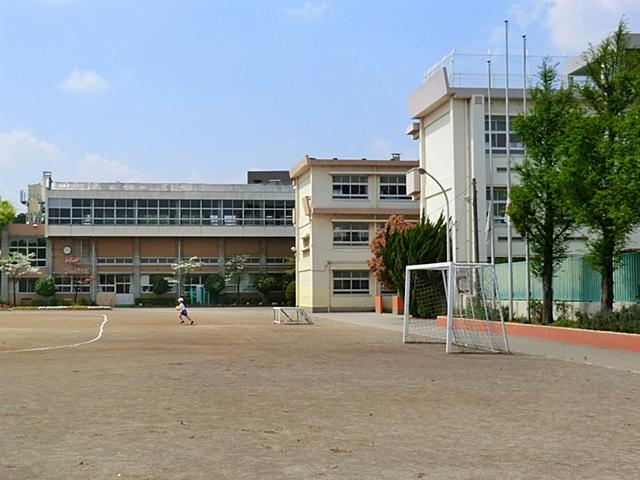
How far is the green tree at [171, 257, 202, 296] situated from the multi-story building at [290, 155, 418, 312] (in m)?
18.8

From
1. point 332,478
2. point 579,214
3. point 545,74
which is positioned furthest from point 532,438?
point 545,74

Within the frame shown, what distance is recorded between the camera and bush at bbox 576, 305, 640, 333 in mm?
22500

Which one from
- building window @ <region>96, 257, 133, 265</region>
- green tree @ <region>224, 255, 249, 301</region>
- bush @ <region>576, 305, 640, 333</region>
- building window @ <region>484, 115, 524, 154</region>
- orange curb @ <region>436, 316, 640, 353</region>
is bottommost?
orange curb @ <region>436, 316, 640, 353</region>

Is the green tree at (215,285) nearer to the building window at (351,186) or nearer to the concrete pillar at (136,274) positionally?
the concrete pillar at (136,274)

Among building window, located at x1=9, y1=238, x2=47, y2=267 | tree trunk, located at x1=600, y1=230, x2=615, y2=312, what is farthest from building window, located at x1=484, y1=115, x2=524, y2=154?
building window, located at x1=9, y1=238, x2=47, y2=267

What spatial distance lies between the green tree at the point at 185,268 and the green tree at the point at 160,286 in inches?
46.5

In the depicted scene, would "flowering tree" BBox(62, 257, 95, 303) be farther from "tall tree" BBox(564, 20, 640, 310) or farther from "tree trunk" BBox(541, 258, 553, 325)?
"tall tree" BBox(564, 20, 640, 310)

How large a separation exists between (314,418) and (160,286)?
70.3 meters

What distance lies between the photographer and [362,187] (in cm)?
6350

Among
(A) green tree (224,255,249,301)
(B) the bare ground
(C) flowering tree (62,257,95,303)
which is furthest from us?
(A) green tree (224,255,249,301)

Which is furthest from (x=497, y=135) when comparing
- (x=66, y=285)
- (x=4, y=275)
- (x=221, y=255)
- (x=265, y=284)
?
(x=4, y=275)

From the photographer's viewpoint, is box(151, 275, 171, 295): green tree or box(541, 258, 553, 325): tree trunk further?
box(151, 275, 171, 295): green tree

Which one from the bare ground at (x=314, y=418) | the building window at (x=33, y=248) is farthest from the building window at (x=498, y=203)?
the building window at (x=33, y=248)

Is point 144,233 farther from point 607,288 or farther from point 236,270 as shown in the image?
point 607,288
